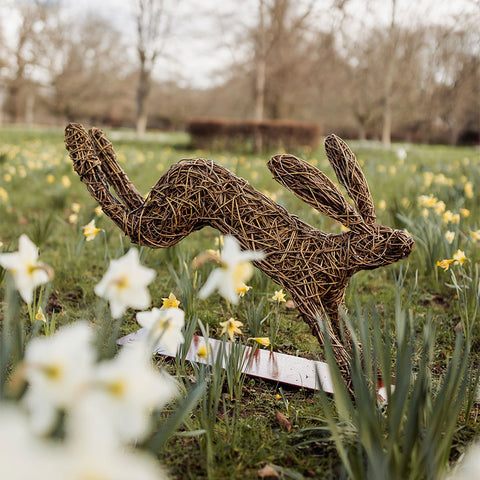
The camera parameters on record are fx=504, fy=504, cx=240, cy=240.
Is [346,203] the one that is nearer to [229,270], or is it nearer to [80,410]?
[229,270]

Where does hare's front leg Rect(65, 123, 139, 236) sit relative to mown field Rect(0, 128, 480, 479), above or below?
above

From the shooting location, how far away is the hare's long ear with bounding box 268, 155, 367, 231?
1.81m

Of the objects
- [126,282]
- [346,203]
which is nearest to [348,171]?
[346,203]

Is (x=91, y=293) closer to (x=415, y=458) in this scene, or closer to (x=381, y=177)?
(x=415, y=458)

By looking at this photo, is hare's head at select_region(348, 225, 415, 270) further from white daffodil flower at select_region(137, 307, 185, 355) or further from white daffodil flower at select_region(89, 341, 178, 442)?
white daffodil flower at select_region(89, 341, 178, 442)

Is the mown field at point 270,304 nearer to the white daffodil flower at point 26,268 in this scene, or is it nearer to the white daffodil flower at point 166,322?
the white daffodil flower at point 166,322

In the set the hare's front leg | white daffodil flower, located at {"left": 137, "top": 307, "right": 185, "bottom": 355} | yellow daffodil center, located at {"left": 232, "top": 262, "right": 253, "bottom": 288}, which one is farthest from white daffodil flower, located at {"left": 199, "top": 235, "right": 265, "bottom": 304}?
the hare's front leg

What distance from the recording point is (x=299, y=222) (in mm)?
1901

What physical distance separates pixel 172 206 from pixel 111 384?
4.24 feet

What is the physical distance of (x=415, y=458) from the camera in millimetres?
1267

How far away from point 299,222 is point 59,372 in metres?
1.34

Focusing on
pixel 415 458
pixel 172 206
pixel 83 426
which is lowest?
pixel 415 458

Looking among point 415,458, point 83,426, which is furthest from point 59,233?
point 83,426

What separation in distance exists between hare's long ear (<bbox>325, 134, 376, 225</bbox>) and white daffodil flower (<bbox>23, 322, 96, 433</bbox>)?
1337mm
